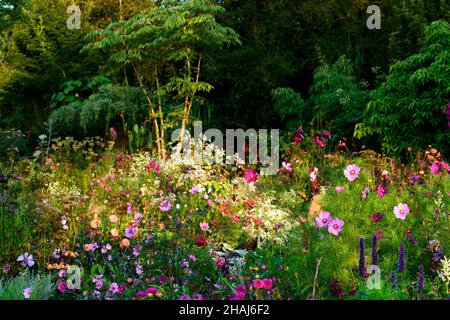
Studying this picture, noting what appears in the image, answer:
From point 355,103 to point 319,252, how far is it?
586cm

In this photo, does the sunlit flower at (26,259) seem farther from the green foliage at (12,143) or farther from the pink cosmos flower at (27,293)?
the green foliage at (12,143)

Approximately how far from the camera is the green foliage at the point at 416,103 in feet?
25.7

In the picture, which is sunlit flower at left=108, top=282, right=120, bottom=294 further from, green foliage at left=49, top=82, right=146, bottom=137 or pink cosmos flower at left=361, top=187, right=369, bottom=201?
green foliage at left=49, top=82, right=146, bottom=137

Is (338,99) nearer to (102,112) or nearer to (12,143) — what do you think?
(102,112)

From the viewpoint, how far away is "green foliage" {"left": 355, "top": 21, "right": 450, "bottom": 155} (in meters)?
7.85

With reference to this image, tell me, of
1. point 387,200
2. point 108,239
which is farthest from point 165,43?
point 387,200

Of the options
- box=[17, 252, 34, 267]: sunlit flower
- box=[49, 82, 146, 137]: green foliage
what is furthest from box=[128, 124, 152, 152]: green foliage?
box=[17, 252, 34, 267]: sunlit flower

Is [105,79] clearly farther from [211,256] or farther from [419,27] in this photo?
[211,256]

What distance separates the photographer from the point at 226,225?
5.41 m

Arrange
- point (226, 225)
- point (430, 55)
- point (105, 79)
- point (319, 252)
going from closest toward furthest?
point (319, 252)
point (226, 225)
point (430, 55)
point (105, 79)

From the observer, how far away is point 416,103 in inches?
310

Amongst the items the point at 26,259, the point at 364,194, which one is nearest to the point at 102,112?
the point at 26,259

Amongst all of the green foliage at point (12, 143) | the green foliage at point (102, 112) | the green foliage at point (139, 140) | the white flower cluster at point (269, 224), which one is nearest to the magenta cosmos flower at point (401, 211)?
the white flower cluster at point (269, 224)

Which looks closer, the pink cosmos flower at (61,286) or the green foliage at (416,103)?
the pink cosmos flower at (61,286)
